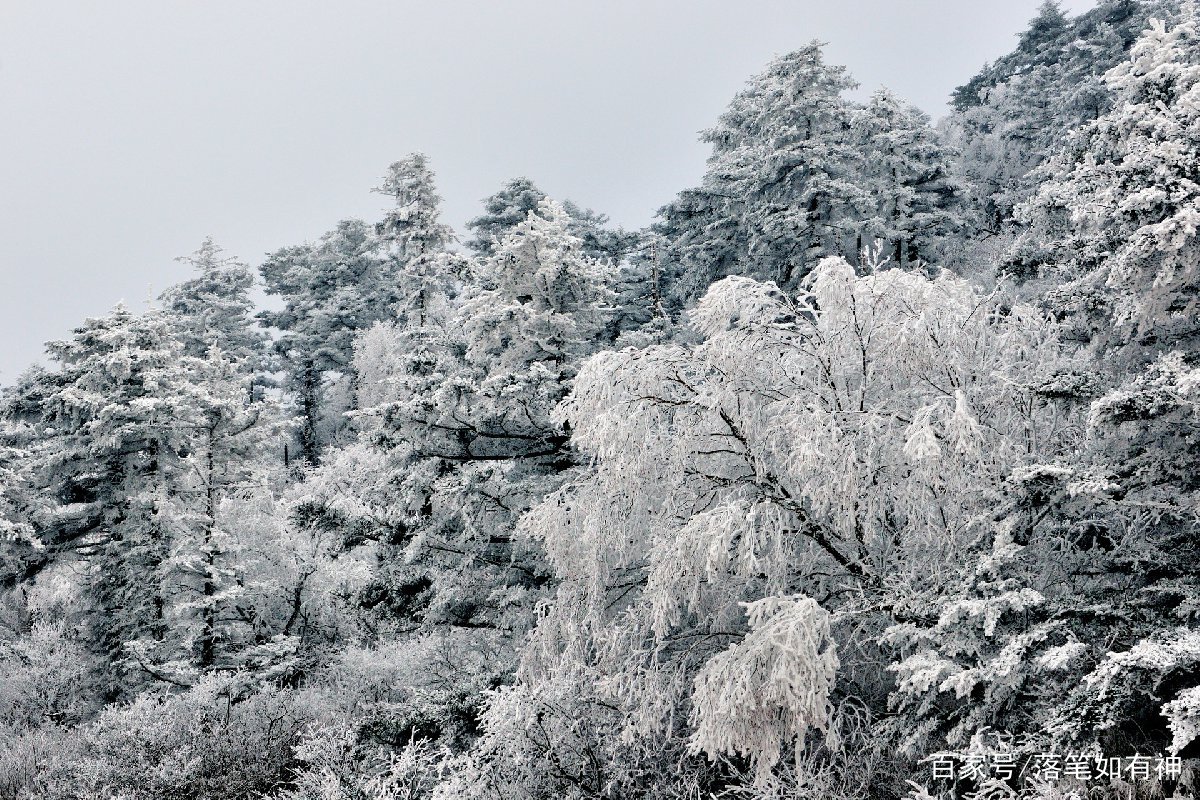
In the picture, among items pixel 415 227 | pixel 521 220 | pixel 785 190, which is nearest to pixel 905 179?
pixel 785 190

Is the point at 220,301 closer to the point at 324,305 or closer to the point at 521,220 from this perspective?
the point at 324,305

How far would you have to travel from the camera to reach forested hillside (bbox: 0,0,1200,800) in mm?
5191

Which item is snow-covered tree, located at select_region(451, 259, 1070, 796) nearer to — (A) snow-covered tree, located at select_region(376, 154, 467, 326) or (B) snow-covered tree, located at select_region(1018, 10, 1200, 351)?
(B) snow-covered tree, located at select_region(1018, 10, 1200, 351)

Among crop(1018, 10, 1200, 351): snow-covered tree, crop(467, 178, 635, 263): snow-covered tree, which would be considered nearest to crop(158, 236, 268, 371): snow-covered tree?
crop(467, 178, 635, 263): snow-covered tree

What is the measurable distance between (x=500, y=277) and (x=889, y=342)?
7.12 m

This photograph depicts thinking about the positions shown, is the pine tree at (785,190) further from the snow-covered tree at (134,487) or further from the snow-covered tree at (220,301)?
the snow-covered tree at (220,301)

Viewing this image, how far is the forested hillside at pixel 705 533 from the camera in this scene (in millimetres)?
5191

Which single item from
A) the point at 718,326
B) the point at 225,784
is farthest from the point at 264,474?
the point at 718,326

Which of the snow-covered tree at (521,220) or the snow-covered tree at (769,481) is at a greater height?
the snow-covered tree at (521,220)

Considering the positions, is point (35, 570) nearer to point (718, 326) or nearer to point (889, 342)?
point (718, 326)

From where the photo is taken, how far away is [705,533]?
20.0 ft

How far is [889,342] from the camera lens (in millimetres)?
6988

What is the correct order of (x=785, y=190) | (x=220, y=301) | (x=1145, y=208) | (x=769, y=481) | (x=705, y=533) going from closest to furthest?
(x=1145, y=208) < (x=705, y=533) < (x=769, y=481) < (x=785, y=190) < (x=220, y=301)

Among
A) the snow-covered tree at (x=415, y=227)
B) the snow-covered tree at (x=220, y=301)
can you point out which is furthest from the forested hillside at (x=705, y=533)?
the snow-covered tree at (x=220, y=301)
